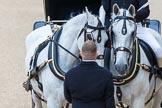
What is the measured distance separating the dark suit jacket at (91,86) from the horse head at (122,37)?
2.46ft

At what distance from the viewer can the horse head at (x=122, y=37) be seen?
21.3ft

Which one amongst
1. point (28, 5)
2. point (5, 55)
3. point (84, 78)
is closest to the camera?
point (84, 78)

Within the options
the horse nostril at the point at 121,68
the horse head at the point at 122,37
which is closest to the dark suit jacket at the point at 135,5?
the horse head at the point at 122,37

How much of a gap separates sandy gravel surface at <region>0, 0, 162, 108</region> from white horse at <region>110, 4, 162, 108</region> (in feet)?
9.72

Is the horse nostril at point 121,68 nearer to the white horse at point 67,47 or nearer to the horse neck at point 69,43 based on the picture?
the white horse at point 67,47

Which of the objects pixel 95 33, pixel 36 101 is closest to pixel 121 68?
pixel 95 33

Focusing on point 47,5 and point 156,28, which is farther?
point 47,5

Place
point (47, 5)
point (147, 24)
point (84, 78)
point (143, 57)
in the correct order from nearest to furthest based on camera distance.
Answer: point (84, 78) < point (143, 57) < point (147, 24) < point (47, 5)

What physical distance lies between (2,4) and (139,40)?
11.4 metres

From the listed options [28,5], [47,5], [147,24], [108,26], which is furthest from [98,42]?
[28,5]

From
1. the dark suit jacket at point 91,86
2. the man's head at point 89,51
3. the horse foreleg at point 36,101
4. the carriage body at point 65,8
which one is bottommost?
the horse foreleg at point 36,101

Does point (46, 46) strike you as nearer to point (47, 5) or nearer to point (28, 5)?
point (47, 5)

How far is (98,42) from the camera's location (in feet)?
21.2

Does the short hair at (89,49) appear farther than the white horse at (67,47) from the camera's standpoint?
No
